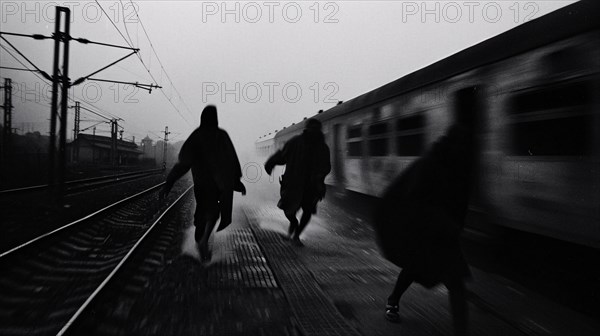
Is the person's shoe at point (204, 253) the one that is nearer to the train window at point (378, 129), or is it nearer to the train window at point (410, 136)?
the train window at point (410, 136)

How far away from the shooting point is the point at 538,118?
15.4 ft

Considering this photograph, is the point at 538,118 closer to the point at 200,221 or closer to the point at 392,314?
the point at 392,314

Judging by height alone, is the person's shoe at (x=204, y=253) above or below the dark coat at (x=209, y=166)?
below

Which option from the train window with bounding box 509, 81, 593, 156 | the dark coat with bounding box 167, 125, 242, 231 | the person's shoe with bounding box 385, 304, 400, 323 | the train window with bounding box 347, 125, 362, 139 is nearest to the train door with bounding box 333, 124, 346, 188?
the train window with bounding box 347, 125, 362, 139

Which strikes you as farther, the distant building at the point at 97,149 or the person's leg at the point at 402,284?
the distant building at the point at 97,149

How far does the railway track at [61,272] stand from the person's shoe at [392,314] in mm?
2479

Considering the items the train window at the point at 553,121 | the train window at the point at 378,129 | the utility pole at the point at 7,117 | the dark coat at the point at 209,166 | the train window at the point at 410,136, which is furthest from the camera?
the utility pole at the point at 7,117

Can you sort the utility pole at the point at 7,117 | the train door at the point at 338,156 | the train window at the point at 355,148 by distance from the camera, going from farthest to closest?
the utility pole at the point at 7,117 < the train door at the point at 338,156 < the train window at the point at 355,148

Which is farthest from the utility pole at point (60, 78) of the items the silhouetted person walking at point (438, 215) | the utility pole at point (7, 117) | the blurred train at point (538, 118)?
the utility pole at point (7, 117)

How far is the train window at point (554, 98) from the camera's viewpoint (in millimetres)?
4116

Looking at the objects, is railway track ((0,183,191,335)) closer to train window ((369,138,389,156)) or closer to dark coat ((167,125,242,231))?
dark coat ((167,125,242,231))

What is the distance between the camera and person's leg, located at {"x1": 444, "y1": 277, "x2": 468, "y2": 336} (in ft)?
10.0

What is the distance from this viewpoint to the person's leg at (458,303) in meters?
3.06

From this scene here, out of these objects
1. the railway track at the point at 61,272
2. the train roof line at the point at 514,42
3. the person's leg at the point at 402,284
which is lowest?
the railway track at the point at 61,272
